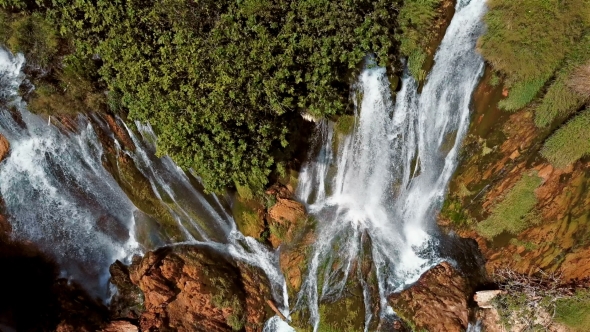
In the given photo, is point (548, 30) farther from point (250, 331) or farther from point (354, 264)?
point (250, 331)

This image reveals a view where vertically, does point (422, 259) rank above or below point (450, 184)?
below

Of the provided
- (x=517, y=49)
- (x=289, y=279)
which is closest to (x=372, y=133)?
(x=517, y=49)

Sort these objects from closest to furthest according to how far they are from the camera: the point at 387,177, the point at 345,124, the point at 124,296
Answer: the point at 345,124, the point at 387,177, the point at 124,296

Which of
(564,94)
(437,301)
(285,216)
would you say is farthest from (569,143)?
(285,216)

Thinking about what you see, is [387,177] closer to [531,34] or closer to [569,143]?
[569,143]

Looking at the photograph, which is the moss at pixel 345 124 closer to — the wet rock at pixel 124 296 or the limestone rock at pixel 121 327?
the wet rock at pixel 124 296

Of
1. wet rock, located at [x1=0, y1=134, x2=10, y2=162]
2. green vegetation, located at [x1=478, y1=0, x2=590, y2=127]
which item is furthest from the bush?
green vegetation, located at [x1=478, y1=0, x2=590, y2=127]

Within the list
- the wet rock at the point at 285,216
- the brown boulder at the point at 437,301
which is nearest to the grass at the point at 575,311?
the brown boulder at the point at 437,301
